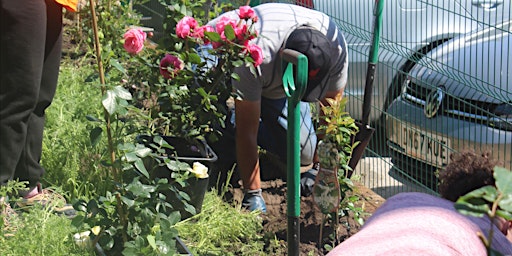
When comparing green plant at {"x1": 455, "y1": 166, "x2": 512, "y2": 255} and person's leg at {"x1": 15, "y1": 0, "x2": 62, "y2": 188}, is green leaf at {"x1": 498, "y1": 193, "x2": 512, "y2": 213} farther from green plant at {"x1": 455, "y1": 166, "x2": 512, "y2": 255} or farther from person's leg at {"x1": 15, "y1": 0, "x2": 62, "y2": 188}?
person's leg at {"x1": 15, "y1": 0, "x2": 62, "y2": 188}

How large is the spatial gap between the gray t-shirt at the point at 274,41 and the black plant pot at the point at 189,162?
0.33 meters

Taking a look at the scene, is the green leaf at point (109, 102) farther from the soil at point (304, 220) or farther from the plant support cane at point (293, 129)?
the soil at point (304, 220)

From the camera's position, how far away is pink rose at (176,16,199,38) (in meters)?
3.70

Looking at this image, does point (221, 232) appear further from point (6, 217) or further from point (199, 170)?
point (6, 217)

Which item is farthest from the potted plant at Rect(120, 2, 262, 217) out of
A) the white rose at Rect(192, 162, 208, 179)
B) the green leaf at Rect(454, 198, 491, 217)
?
the green leaf at Rect(454, 198, 491, 217)

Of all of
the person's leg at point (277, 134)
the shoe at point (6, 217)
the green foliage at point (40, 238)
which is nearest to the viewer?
the green foliage at point (40, 238)

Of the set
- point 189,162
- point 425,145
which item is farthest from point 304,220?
point 425,145

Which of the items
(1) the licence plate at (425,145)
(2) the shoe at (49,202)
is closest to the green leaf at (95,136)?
(2) the shoe at (49,202)

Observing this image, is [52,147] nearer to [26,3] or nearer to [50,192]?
[50,192]

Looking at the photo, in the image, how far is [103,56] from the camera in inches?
103

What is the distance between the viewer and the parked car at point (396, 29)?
4.18 metres

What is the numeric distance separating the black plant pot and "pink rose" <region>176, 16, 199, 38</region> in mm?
514

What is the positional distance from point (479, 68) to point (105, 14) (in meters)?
2.76

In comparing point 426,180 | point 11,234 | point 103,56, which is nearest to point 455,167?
point 103,56
